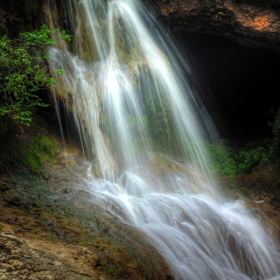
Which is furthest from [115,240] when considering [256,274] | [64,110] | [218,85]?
[218,85]

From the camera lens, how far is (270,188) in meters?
8.74

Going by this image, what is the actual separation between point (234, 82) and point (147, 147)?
9269mm

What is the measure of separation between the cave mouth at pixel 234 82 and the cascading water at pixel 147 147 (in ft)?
5.68

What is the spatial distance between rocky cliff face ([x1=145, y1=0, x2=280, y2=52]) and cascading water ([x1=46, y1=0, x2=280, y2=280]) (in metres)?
→ 1.57

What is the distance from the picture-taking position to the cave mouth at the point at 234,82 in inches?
549

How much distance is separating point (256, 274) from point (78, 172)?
5364 millimetres

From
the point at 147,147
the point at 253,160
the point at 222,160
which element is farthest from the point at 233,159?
the point at 147,147

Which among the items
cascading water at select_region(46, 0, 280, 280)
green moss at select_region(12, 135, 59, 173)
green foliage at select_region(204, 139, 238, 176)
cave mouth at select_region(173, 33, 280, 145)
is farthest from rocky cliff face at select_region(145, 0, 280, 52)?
green moss at select_region(12, 135, 59, 173)

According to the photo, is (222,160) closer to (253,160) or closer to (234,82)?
(253,160)

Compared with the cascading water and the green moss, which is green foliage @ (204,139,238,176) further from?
the green moss

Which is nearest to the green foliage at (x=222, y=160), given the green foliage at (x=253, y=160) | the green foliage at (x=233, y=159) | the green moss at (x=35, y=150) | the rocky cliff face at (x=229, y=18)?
the green foliage at (x=233, y=159)

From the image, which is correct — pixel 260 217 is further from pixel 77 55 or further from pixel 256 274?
pixel 77 55

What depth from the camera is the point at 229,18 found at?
9.94m

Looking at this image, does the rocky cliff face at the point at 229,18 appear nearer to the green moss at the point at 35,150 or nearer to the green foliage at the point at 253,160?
the green foliage at the point at 253,160
